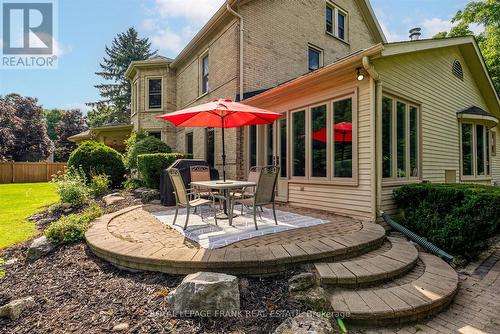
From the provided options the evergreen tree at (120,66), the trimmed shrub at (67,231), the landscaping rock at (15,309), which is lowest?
the landscaping rock at (15,309)

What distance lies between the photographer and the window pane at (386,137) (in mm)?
5186

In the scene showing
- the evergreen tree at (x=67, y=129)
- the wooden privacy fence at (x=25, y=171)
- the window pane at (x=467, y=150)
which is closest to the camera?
the window pane at (x=467, y=150)

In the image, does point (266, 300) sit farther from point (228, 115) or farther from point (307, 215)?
point (228, 115)

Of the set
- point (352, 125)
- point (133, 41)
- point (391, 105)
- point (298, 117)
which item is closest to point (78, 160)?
point (298, 117)

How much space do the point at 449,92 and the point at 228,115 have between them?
649cm

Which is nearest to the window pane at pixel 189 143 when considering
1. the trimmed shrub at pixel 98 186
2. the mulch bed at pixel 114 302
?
the trimmed shrub at pixel 98 186

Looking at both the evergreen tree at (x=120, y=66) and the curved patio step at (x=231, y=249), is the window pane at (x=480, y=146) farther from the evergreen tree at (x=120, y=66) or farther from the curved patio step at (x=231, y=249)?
the evergreen tree at (x=120, y=66)

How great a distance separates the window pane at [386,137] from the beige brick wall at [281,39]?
4468 mm

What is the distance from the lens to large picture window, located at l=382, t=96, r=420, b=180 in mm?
5260

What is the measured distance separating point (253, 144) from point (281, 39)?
13.6 ft

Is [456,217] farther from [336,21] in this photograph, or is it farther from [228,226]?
[336,21]

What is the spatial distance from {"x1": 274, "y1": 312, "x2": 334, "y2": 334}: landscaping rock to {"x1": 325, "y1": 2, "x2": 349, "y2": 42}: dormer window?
37.6 ft

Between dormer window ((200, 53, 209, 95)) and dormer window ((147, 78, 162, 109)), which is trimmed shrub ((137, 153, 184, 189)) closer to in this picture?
dormer window ((200, 53, 209, 95))

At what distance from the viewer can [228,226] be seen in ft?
14.3
